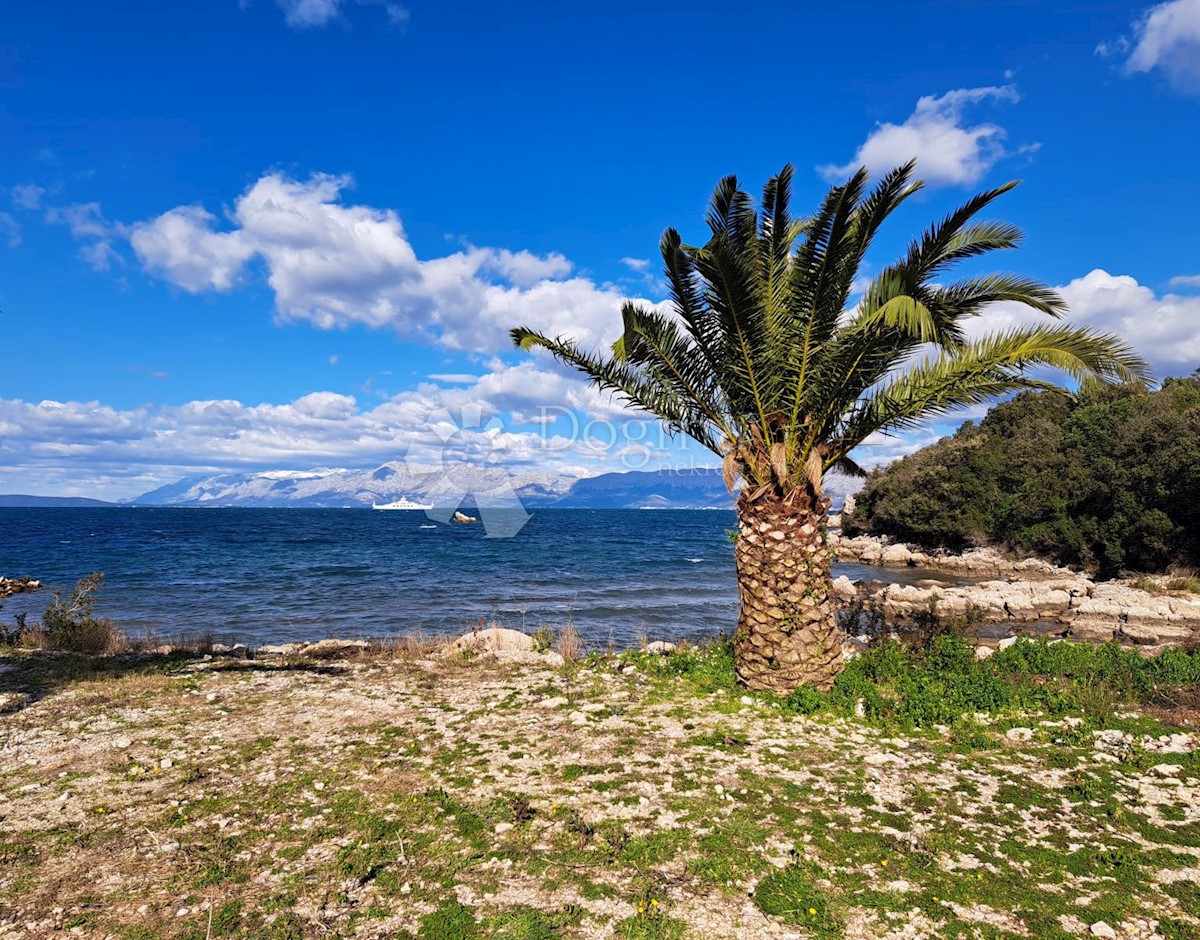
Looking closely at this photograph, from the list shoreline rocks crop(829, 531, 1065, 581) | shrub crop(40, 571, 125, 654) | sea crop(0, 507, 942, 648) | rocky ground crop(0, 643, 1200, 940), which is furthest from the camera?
shoreline rocks crop(829, 531, 1065, 581)

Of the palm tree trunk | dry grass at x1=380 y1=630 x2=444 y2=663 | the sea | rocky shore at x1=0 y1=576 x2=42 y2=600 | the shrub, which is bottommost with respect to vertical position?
the sea

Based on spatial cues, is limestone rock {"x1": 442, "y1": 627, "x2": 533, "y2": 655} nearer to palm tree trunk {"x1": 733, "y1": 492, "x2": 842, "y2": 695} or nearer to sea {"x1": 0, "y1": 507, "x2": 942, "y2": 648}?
sea {"x1": 0, "y1": 507, "x2": 942, "y2": 648}

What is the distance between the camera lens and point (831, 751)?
757cm

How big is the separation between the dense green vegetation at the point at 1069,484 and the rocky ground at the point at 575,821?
65.3 ft

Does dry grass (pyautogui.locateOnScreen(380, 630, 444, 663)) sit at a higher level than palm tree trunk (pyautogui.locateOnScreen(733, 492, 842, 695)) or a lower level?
lower

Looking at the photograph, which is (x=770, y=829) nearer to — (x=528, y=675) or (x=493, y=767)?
(x=493, y=767)

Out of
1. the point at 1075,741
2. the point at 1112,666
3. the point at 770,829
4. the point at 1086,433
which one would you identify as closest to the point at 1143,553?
the point at 1086,433

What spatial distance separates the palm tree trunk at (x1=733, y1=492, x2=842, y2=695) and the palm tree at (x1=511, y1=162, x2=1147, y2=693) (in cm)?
2

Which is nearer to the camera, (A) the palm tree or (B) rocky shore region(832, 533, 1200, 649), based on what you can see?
(A) the palm tree

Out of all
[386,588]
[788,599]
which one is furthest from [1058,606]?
[386,588]

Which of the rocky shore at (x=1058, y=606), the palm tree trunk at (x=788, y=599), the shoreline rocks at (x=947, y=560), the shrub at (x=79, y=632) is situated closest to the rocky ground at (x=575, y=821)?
the palm tree trunk at (x=788, y=599)

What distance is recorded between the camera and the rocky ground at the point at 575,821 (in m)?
4.47

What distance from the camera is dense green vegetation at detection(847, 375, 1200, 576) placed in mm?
29188

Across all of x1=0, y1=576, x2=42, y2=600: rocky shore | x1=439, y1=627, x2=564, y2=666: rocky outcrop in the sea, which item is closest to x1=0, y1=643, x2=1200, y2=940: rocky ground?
x1=439, y1=627, x2=564, y2=666: rocky outcrop in the sea
